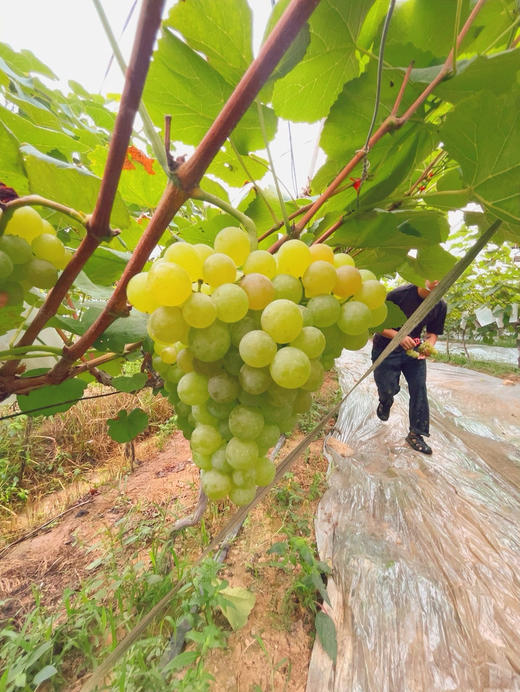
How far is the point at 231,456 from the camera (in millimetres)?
412

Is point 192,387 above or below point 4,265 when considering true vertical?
below

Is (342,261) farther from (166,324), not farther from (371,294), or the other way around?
(166,324)

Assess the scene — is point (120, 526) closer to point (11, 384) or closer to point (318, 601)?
point (318, 601)

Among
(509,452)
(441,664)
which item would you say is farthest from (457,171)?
(509,452)

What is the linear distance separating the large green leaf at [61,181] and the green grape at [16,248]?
0.11m

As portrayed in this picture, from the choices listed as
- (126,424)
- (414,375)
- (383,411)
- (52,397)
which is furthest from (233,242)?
(383,411)

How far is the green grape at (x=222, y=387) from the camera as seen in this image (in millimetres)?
384

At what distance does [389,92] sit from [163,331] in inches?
18.1

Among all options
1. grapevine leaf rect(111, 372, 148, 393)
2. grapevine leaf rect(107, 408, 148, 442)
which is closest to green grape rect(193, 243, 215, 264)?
grapevine leaf rect(111, 372, 148, 393)

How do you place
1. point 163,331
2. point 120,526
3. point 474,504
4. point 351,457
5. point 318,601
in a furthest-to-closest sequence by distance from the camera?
1. point 351,457
2. point 474,504
3. point 120,526
4. point 318,601
5. point 163,331

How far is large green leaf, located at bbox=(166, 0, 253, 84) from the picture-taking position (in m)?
0.39

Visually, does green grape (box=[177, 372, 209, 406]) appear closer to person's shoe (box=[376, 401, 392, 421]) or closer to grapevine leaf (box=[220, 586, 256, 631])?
grapevine leaf (box=[220, 586, 256, 631])

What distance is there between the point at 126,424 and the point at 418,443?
8.89ft

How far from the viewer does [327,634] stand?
1341mm
